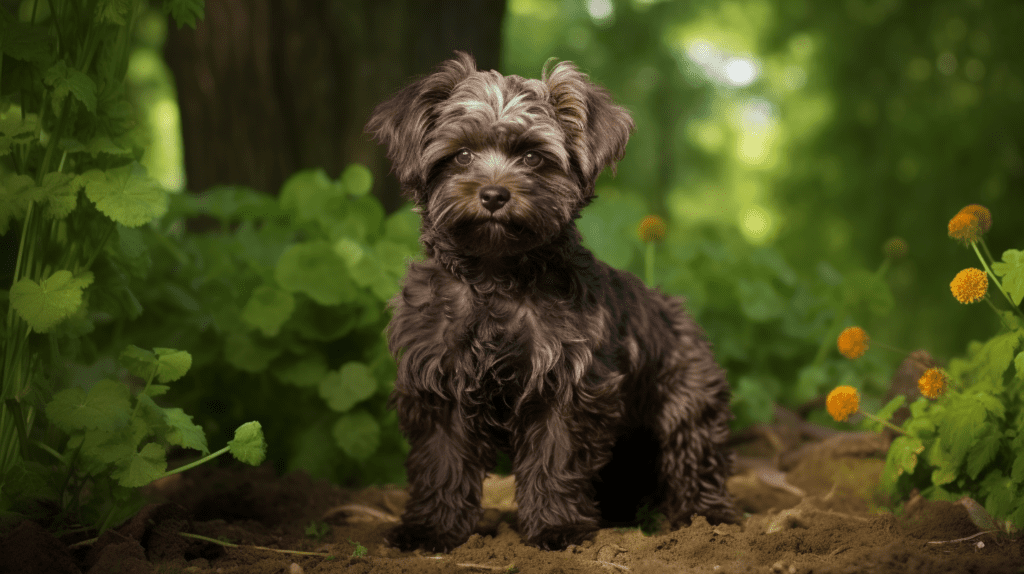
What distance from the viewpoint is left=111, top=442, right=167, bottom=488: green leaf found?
2969 mm

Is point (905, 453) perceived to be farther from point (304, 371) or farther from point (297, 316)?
point (297, 316)

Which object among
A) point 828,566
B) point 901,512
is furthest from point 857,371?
point 828,566

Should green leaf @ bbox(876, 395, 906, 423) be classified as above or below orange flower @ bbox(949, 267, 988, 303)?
below

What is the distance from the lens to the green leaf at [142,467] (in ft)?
9.74

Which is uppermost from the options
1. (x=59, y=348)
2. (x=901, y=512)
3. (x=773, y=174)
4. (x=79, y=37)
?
(x=773, y=174)

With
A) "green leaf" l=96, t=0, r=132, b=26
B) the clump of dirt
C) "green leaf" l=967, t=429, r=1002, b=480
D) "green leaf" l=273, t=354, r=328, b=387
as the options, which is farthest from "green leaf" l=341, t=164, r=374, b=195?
"green leaf" l=967, t=429, r=1002, b=480

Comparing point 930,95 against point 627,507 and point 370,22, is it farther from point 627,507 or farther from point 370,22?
point 627,507

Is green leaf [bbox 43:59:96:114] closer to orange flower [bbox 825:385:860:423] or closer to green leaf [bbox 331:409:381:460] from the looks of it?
green leaf [bbox 331:409:381:460]

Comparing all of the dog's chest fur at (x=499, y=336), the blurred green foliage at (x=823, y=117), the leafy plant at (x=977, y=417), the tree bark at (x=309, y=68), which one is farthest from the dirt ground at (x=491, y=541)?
the blurred green foliage at (x=823, y=117)

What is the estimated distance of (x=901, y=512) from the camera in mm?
3709

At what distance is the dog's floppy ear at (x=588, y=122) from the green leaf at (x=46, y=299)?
1832 millimetres

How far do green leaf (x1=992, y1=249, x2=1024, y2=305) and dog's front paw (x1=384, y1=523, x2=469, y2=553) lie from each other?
2258mm

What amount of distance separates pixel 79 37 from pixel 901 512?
379cm

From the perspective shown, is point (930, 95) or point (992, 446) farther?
point (930, 95)
